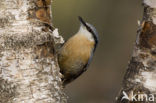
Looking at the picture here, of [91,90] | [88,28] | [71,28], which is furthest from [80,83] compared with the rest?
[88,28]

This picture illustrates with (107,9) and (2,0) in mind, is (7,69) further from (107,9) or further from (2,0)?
(107,9)

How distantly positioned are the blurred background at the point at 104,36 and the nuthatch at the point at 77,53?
4.11 meters

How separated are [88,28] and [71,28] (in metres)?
4.59

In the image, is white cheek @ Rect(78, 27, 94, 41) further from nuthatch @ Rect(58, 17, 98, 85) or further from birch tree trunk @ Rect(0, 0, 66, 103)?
birch tree trunk @ Rect(0, 0, 66, 103)

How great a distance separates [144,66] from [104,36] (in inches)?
260

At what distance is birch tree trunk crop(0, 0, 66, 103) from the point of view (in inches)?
130

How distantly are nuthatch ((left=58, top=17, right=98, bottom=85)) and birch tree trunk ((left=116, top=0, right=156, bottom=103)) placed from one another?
1248 mm

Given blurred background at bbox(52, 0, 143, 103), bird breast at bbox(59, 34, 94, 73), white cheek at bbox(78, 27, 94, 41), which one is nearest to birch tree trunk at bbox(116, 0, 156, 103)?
bird breast at bbox(59, 34, 94, 73)

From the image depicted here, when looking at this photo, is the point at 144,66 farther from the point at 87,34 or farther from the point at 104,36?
the point at 104,36

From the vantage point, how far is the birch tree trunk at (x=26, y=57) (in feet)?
10.8

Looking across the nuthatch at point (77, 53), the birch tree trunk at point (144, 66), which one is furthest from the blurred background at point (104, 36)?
the birch tree trunk at point (144, 66)

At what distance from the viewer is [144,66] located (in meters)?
3.45

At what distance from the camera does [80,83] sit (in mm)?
9344

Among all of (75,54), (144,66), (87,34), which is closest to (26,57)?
(144,66)
